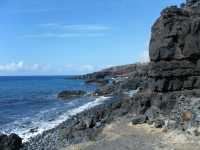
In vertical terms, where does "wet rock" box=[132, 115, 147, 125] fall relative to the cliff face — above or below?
below

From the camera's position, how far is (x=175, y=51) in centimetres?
4669

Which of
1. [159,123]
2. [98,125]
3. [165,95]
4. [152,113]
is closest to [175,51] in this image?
[165,95]

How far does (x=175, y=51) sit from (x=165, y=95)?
6170 mm

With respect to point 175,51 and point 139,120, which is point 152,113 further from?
point 175,51

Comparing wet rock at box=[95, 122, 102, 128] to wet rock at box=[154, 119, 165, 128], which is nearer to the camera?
wet rock at box=[154, 119, 165, 128]

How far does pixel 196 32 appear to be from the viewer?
46875 mm

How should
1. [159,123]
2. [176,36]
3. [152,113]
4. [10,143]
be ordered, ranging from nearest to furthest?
[159,123]
[10,143]
[152,113]
[176,36]

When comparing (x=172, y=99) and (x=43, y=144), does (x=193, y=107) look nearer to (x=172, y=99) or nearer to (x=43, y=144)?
(x=172, y=99)

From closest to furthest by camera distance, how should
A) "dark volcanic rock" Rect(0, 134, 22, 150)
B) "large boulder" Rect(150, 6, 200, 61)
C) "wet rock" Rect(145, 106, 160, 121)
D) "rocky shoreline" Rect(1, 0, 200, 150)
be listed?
"dark volcanic rock" Rect(0, 134, 22, 150)
"rocky shoreline" Rect(1, 0, 200, 150)
"wet rock" Rect(145, 106, 160, 121)
"large boulder" Rect(150, 6, 200, 61)

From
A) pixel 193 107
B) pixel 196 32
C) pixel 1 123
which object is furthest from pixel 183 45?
pixel 1 123

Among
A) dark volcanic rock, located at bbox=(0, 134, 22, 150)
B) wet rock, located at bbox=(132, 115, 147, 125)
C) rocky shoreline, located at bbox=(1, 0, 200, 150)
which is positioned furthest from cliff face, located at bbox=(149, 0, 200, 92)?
dark volcanic rock, located at bbox=(0, 134, 22, 150)

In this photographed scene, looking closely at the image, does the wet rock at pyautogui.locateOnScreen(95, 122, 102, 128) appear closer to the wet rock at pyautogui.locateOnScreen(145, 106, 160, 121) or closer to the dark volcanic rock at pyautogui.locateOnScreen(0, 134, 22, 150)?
the wet rock at pyautogui.locateOnScreen(145, 106, 160, 121)

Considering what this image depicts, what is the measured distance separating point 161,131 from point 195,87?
43.4 feet

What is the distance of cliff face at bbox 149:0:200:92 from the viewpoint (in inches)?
1779
